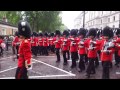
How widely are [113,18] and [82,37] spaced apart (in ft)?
133

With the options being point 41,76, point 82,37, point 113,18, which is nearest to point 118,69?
point 82,37

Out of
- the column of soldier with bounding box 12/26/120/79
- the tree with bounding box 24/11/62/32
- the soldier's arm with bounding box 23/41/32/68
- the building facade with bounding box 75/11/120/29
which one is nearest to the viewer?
the soldier's arm with bounding box 23/41/32/68

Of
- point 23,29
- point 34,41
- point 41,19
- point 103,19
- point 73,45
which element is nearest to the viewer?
point 23,29

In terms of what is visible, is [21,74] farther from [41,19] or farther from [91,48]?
[41,19]

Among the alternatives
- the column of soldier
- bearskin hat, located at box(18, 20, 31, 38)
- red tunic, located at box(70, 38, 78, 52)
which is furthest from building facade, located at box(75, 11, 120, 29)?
bearskin hat, located at box(18, 20, 31, 38)

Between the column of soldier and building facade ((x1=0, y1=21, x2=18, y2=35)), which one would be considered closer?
the column of soldier

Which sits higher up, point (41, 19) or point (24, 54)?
point (41, 19)

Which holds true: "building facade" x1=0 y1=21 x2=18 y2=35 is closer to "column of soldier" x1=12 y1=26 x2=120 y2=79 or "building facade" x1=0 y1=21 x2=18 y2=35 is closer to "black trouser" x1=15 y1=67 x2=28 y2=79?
"column of soldier" x1=12 y1=26 x2=120 y2=79

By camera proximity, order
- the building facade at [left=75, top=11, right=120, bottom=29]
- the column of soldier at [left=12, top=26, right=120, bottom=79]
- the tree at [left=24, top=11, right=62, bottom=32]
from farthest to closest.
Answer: the building facade at [left=75, top=11, right=120, bottom=29]
the tree at [left=24, top=11, right=62, bottom=32]
the column of soldier at [left=12, top=26, right=120, bottom=79]

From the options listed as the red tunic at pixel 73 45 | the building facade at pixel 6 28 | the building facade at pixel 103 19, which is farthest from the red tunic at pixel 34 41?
the building facade at pixel 103 19

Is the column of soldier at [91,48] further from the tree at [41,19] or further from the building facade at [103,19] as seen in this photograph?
the building facade at [103,19]

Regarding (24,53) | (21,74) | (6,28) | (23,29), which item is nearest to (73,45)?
(23,29)

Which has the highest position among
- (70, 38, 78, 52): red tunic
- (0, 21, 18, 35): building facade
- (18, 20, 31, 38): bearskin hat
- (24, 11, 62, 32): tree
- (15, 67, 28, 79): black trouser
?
(24, 11, 62, 32): tree
